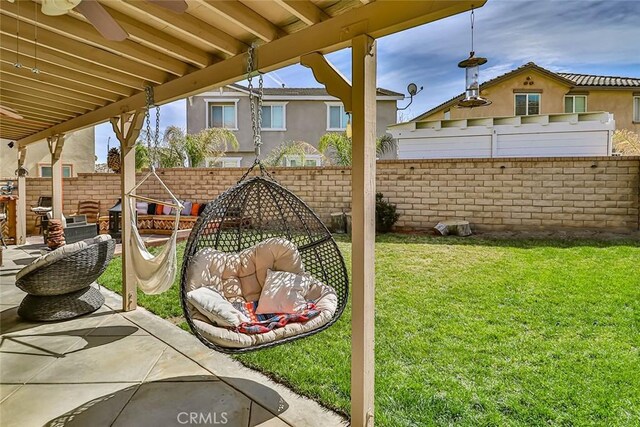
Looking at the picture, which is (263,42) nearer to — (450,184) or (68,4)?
(68,4)

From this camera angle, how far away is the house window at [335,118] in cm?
1418

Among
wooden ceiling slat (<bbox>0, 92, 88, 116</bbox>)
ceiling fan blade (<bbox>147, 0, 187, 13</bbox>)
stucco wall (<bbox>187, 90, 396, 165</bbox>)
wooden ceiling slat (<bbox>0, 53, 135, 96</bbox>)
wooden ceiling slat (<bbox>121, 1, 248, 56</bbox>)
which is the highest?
stucco wall (<bbox>187, 90, 396, 165</bbox>)

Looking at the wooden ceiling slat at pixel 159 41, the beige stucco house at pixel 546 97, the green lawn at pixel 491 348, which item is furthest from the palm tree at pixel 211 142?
the wooden ceiling slat at pixel 159 41

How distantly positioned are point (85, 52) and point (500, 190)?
709 centimetres

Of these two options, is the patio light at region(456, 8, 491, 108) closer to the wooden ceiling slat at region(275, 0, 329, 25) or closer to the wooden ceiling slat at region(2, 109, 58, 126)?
the wooden ceiling slat at region(275, 0, 329, 25)

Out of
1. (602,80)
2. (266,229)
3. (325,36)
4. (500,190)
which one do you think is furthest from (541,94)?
(325,36)

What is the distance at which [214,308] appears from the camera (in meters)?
2.10

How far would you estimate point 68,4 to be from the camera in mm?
1479

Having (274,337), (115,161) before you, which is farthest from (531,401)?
(115,161)

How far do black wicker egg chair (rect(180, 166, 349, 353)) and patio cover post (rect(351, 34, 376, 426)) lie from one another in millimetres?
281

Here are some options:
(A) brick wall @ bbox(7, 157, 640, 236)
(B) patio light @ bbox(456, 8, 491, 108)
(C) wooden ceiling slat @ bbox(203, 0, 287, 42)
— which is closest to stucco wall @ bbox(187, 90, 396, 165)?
(A) brick wall @ bbox(7, 157, 640, 236)

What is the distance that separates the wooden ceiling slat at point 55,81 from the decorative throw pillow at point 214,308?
2388 millimetres

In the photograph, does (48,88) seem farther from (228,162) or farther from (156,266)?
(228,162)

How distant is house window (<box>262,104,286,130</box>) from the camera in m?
14.3
